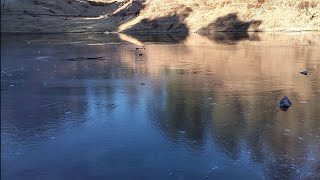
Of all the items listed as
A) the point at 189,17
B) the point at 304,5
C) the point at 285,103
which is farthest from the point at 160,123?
the point at 189,17

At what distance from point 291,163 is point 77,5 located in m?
87.1

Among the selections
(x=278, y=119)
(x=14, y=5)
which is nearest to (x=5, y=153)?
(x=278, y=119)

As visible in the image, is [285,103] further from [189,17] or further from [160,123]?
[189,17]

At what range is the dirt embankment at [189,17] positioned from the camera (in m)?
61.3

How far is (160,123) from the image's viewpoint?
13438mm

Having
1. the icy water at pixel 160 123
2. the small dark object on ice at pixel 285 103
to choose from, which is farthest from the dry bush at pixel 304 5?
the small dark object on ice at pixel 285 103

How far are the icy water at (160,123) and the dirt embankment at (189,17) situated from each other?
128ft

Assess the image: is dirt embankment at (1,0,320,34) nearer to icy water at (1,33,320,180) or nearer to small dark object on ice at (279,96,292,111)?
icy water at (1,33,320,180)

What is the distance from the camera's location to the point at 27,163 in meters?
10.0

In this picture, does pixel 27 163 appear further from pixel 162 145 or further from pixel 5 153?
pixel 162 145

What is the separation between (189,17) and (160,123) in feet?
184

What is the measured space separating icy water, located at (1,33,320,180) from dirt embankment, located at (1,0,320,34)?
1533 inches

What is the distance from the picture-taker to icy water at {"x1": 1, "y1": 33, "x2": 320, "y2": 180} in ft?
32.3

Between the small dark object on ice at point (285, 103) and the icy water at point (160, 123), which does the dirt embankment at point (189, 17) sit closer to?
the icy water at point (160, 123)
